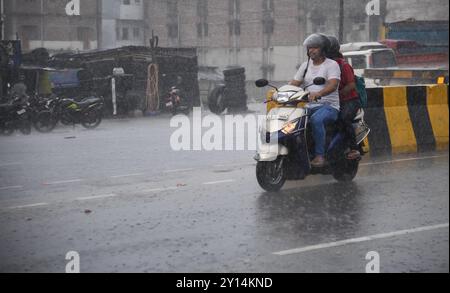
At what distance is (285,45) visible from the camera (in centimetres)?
6981

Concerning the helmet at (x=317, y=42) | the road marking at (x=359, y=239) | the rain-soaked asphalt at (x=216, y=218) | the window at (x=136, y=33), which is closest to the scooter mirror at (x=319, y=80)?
the helmet at (x=317, y=42)

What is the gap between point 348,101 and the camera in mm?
10125

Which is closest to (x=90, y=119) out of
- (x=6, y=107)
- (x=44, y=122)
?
(x=44, y=122)

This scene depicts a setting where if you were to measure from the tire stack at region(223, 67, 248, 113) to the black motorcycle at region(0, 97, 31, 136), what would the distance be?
9.24 m

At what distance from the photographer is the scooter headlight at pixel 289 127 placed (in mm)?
9281

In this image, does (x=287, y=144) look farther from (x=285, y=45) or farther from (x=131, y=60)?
(x=285, y=45)

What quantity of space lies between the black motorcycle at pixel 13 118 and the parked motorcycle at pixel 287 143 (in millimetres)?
12337

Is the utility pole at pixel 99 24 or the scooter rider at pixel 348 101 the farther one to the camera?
the utility pole at pixel 99 24

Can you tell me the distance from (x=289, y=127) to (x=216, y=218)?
178cm

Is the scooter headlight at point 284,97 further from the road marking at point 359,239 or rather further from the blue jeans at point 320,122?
the road marking at point 359,239

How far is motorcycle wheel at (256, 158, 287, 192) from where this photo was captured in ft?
31.1

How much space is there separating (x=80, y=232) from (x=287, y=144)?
2.88 meters

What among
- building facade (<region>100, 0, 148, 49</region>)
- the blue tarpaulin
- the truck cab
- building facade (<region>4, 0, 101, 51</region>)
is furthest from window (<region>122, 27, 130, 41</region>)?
the blue tarpaulin

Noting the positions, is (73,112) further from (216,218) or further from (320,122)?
(216,218)
